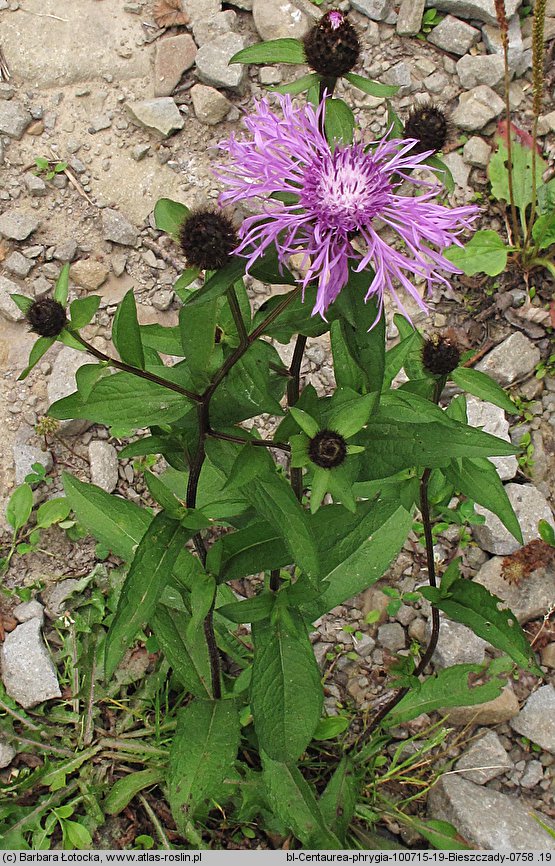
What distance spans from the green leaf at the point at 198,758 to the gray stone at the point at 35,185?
275 centimetres

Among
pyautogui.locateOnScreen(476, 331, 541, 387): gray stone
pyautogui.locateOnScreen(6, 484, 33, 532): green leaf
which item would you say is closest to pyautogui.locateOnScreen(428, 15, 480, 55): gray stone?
pyautogui.locateOnScreen(476, 331, 541, 387): gray stone

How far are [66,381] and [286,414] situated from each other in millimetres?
1861

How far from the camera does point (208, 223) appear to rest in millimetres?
1864

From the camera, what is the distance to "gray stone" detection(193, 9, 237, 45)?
4.53 meters

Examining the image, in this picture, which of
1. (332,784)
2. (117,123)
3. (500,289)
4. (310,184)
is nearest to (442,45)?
(500,289)

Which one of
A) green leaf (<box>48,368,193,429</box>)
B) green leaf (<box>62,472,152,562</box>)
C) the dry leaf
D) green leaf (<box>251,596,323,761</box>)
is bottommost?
green leaf (<box>251,596,323,761</box>)


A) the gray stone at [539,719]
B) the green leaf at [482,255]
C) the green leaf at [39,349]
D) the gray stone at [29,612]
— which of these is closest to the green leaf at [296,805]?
the gray stone at [539,719]

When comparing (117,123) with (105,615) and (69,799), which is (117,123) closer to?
(105,615)

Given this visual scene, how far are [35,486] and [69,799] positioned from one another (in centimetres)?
129

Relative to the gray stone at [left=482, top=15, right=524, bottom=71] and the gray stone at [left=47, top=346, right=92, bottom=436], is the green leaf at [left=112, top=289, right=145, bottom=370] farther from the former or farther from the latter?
the gray stone at [left=482, top=15, right=524, bottom=71]

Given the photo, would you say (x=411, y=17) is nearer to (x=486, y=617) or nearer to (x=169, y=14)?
(x=169, y=14)

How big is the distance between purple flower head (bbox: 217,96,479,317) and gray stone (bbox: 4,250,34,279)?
7.43 ft

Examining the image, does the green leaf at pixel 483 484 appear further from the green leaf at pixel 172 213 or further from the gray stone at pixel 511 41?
the gray stone at pixel 511 41

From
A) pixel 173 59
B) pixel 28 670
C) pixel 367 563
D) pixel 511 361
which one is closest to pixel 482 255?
pixel 511 361
